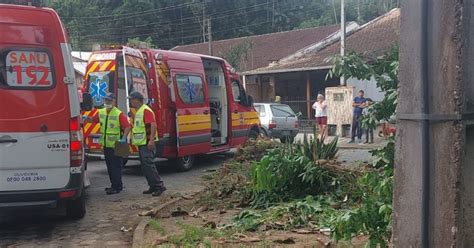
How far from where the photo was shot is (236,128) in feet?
42.6

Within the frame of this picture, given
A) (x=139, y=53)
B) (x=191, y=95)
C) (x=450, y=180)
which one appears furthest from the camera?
(x=191, y=95)

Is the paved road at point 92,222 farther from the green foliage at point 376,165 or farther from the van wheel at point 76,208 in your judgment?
the green foliage at point 376,165

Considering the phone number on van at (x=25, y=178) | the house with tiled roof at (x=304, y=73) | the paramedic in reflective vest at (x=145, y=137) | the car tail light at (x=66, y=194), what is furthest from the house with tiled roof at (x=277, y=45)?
the phone number on van at (x=25, y=178)

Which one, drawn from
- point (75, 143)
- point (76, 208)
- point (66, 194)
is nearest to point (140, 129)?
point (76, 208)

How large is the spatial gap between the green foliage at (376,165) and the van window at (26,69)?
3.63m

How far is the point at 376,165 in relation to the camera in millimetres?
3662

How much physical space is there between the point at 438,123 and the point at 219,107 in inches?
408

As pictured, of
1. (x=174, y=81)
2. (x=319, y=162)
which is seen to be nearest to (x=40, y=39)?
(x=319, y=162)

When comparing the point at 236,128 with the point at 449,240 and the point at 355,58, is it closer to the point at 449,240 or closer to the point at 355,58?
the point at 355,58

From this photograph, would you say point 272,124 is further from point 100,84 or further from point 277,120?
point 100,84

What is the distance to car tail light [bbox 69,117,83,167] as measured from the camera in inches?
239

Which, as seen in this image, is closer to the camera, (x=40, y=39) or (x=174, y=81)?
(x=40, y=39)

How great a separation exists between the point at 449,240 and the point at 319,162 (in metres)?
4.45

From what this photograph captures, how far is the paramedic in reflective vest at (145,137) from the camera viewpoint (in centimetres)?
853
